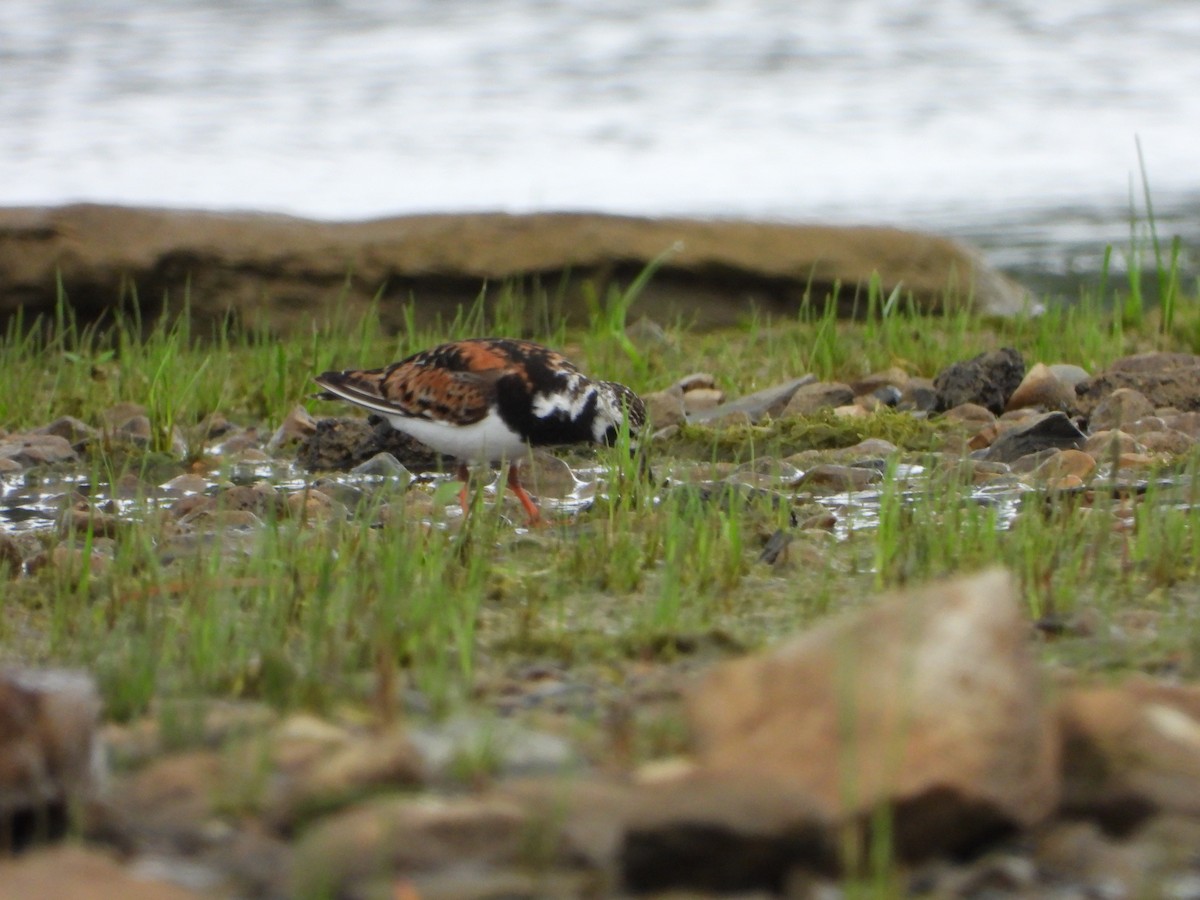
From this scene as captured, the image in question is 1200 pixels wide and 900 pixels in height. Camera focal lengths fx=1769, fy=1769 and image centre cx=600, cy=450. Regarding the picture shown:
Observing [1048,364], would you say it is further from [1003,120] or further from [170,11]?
[170,11]

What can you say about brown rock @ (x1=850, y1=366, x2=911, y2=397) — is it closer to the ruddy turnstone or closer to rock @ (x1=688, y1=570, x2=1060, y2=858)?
the ruddy turnstone

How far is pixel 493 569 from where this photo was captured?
12.6ft

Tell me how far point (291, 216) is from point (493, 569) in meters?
5.27

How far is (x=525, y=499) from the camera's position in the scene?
494 cm

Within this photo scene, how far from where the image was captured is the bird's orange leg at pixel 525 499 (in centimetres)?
487

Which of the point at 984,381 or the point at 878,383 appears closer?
the point at 984,381

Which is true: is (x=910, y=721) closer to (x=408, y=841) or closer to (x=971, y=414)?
(x=408, y=841)

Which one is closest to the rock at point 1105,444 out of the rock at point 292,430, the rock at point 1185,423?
the rock at point 1185,423

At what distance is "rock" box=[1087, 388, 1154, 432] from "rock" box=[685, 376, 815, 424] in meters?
1.07

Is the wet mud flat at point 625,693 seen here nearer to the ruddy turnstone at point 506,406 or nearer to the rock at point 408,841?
the rock at point 408,841

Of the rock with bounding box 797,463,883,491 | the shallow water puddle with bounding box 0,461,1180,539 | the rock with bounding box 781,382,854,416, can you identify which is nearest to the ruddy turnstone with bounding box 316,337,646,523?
the shallow water puddle with bounding box 0,461,1180,539

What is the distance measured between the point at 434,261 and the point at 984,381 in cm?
317

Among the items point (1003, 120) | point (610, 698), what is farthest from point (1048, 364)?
point (1003, 120)

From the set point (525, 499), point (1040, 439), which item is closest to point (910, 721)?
point (525, 499)
